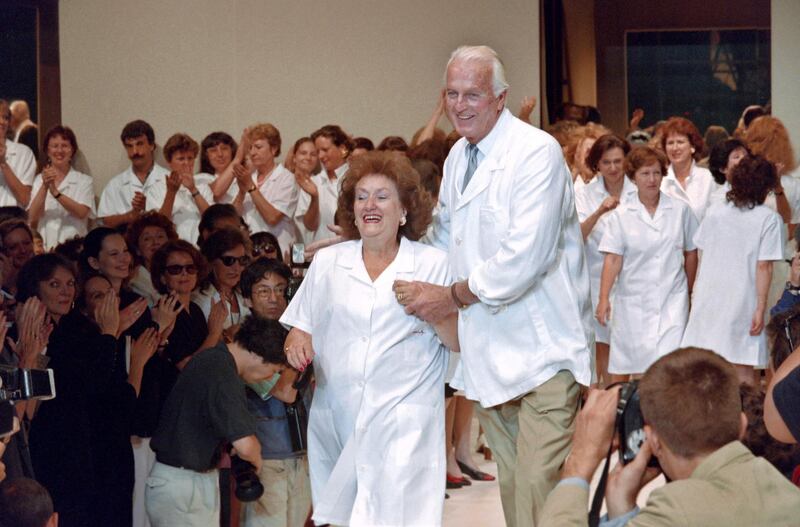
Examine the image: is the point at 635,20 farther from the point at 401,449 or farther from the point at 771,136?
the point at 401,449

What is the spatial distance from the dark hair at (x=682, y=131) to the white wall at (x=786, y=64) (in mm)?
575

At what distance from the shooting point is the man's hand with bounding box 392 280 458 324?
386cm

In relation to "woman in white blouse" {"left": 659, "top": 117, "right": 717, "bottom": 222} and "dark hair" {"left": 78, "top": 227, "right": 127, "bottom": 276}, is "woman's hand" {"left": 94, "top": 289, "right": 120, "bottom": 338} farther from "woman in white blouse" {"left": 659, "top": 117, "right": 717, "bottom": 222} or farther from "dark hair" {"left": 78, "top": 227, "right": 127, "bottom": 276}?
"woman in white blouse" {"left": 659, "top": 117, "right": 717, "bottom": 222}

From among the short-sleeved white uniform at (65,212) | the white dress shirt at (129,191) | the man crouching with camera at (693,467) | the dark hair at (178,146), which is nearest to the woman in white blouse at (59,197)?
the short-sleeved white uniform at (65,212)

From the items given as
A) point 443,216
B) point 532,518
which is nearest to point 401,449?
point 532,518

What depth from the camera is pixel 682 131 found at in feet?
26.8

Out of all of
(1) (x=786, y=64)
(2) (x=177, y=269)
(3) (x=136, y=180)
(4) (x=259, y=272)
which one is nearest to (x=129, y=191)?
(3) (x=136, y=180)

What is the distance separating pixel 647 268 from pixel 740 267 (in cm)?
55

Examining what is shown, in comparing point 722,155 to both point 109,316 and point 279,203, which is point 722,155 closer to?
point 279,203

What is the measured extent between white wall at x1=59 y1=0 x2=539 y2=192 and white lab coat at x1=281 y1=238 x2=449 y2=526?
4838 millimetres

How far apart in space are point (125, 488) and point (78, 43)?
15.4 ft

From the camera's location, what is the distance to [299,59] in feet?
29.6

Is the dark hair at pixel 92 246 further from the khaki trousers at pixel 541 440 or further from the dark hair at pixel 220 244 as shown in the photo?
the khaki trousers at pixel 541 440

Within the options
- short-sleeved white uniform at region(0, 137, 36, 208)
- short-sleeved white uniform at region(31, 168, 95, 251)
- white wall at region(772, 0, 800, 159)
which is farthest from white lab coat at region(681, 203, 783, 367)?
short-sleeved white uniform at region(0, 137, 36, 208)
